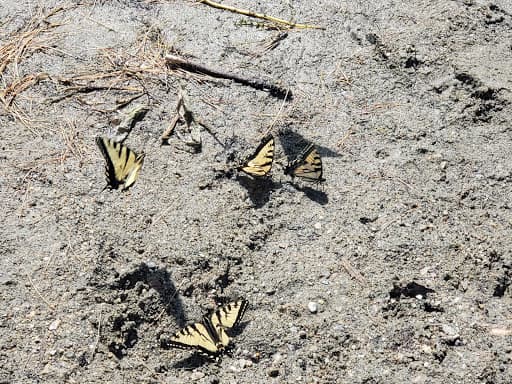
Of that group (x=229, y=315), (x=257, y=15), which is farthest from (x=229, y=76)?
(x=229, y=315)

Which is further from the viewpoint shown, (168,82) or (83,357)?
(168,82)

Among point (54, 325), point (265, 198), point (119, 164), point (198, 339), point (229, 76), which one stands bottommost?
point (54, 325)

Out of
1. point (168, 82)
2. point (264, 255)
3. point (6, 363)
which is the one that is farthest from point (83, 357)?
point (168, 82)

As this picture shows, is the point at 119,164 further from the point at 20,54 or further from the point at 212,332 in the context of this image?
the point at 20,54

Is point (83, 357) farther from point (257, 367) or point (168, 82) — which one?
point (168, 82)

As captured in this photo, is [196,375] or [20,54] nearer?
[196,375]

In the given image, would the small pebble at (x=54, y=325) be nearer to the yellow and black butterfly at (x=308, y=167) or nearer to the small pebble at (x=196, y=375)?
the small pebble at (x=196, y=375)

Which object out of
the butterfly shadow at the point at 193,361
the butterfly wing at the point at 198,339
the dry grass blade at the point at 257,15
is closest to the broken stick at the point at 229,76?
the dry grass blade at the point at 257,15
